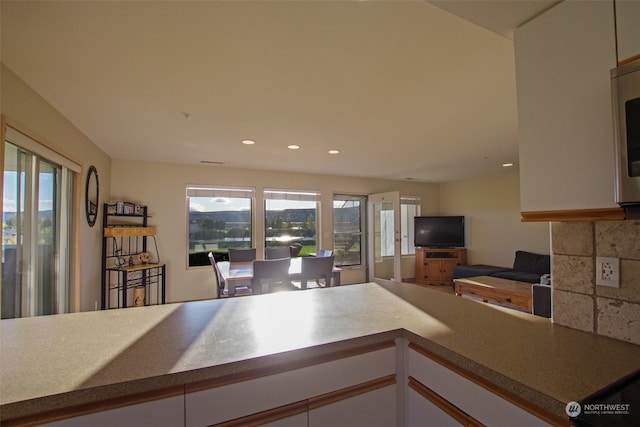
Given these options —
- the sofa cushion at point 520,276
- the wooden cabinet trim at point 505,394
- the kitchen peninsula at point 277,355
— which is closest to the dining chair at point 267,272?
the kitchen peninsula at point 277,355

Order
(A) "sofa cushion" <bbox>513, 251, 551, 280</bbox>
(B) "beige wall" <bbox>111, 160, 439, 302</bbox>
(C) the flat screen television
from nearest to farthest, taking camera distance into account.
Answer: (B) "beige wall" <bbox>111, 160, 439, 302</bbox>
(A) "sofa cushion" <bbox>513, 251, 551, 280</bbox>
(C) the flat screen television

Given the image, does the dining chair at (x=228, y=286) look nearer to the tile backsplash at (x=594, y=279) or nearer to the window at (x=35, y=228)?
the window at (x=35, y=228)

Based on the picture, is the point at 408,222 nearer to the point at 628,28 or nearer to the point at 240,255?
the point at 240,255

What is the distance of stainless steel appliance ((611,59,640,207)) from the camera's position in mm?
829

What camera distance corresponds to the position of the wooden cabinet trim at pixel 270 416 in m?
0.92

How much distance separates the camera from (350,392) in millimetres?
1086

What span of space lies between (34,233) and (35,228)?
4 centimetres

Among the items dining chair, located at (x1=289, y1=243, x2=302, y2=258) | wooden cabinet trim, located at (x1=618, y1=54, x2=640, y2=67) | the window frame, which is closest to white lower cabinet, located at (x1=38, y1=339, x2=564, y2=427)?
wooden cabinet trim, located at (x1=618, y1=54, x2=640, y2=67)

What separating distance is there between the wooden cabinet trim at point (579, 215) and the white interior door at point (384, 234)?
4705 mm

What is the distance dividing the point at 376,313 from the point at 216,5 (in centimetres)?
160

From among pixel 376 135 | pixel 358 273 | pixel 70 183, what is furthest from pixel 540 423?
pixel 358 273

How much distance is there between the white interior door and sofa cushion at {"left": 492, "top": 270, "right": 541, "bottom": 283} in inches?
69.6

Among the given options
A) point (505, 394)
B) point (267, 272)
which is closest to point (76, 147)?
point (267, 272)

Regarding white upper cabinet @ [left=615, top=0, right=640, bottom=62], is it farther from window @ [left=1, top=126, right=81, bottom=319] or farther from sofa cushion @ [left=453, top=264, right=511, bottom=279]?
sofa cushion @ [left=453, top=264, right=511, bottom=279]
